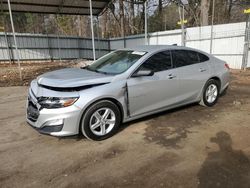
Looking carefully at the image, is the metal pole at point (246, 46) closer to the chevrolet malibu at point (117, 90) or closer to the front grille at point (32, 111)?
the chevrolet malibu at point (117, 90)

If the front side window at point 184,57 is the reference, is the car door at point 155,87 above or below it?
below

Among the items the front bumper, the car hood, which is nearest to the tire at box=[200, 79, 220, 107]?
the car hood

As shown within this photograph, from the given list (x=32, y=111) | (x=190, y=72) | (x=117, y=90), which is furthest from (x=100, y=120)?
(x=190, y=72)

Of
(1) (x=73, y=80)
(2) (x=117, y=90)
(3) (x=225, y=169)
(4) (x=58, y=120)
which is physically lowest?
(3) (x=225, y=169)

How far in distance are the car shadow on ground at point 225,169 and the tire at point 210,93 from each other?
2.00 metres

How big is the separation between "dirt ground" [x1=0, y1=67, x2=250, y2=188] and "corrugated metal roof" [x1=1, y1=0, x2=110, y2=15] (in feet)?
34.9

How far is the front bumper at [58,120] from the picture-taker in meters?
3.55

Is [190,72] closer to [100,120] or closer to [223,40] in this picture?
[100,120]

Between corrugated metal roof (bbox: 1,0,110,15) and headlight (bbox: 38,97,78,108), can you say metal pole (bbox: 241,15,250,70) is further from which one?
headlight (bbox: 38,97,78,108)

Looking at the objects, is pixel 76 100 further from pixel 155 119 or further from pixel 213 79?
pixel 213 79

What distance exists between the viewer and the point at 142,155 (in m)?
3.53

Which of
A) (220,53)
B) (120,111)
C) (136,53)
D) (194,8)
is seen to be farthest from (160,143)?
(194,8)

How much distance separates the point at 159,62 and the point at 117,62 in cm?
87

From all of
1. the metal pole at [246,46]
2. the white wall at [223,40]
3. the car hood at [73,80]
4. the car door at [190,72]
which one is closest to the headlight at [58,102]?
the car hood at [73,80]
